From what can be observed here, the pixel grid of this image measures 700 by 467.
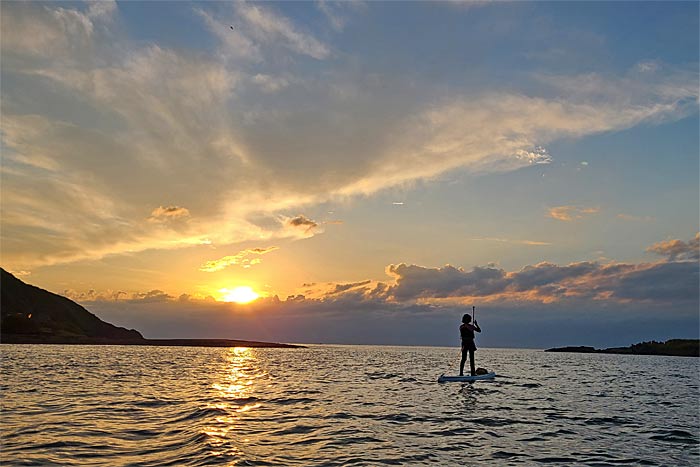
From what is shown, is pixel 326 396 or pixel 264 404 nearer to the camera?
pixel 264 404

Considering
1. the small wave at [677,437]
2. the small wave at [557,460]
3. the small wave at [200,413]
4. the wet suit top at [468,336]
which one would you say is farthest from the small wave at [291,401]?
the wet suit top at [468,336]

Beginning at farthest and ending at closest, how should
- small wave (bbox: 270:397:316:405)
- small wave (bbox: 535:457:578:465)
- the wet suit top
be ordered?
the wet suit top → small wave (bbox: 270:397:316:405) → small wave (bbox: 535:457:578:465)

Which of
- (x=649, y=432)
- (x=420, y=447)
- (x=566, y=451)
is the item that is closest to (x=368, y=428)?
(x=420, y=447)

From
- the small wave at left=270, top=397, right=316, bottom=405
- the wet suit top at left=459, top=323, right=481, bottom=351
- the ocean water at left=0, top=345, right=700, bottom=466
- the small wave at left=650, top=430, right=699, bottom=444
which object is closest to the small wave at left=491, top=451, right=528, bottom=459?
the ocean water at left=0, top=345, right=700, bottom=466

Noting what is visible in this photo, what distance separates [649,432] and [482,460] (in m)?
10.3

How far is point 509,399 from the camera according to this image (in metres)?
32.0

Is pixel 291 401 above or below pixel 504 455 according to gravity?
below

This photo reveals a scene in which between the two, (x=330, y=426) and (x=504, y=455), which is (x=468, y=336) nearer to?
(x=330, y=426)

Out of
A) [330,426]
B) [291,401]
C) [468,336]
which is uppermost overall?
[468,336]

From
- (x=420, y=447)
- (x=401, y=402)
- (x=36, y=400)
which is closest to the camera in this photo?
(x=420, y=447)

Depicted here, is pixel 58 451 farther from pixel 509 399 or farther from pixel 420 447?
pixel 509 399

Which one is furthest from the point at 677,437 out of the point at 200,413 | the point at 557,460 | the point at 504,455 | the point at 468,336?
the point at 468,336

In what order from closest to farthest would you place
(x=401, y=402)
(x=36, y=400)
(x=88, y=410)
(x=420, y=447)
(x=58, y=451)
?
1. (x=58, y=451)
2. (x=420, y=447)
3. (x=88, y=410)
4. (x=36, y=400)
5. (x=401, y=402)

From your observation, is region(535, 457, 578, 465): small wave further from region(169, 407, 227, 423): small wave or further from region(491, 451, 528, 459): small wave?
region(169, 407, 227, 423): small wave
